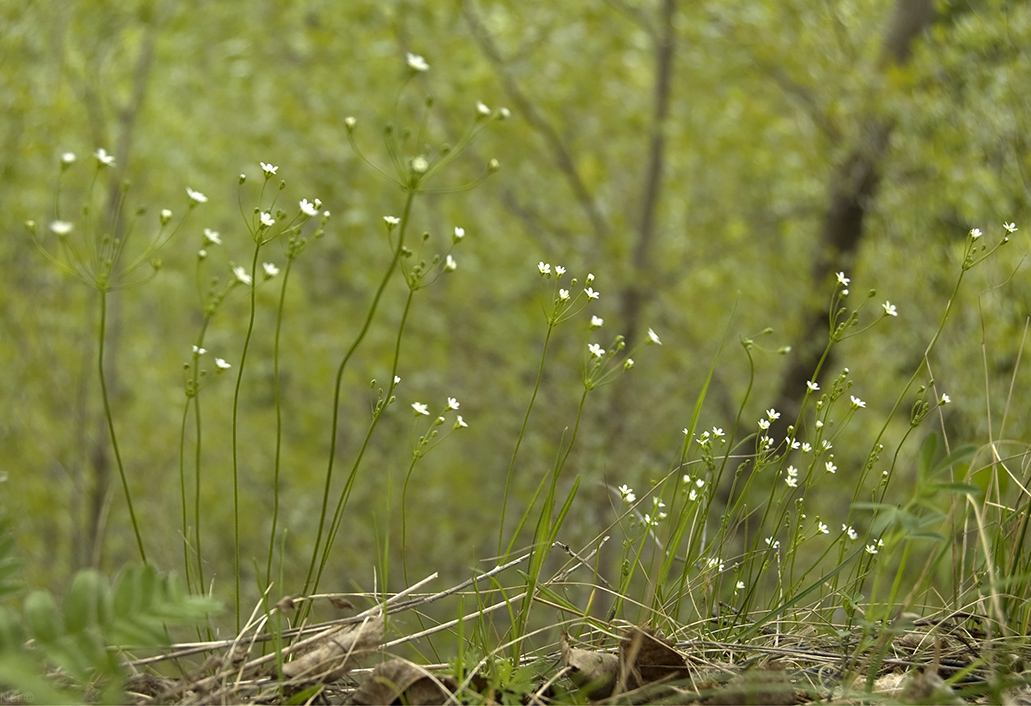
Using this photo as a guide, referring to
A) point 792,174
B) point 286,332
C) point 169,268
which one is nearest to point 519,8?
point 792,174

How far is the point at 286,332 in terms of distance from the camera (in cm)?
737

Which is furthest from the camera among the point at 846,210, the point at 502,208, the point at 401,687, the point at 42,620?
the point at 502,208

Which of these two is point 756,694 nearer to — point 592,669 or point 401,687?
point 592,669

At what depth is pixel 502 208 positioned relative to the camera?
22.1 ft

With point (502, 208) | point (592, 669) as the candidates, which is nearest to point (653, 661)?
point (592, 669)

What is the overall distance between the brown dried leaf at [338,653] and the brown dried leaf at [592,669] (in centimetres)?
27

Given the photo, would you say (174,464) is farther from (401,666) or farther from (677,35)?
(401,666)

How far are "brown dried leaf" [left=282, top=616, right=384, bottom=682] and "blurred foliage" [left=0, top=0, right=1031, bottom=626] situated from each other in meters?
3.25

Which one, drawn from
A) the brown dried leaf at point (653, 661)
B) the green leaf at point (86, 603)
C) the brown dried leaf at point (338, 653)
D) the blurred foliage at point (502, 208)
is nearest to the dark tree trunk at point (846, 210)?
the blurred foliage at point (502, 208)

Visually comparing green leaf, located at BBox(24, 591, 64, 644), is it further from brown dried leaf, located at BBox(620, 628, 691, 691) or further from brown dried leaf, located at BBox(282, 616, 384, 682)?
A: brown dried leaf, located at BBox(620, 628, 691, 691)

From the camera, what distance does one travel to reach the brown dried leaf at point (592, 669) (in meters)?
1.20

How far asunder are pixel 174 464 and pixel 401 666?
648 cm

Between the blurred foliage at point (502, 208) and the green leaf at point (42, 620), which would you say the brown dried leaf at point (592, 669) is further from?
the blurred foliage at point (502, 208)

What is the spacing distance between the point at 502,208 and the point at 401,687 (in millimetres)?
5829
